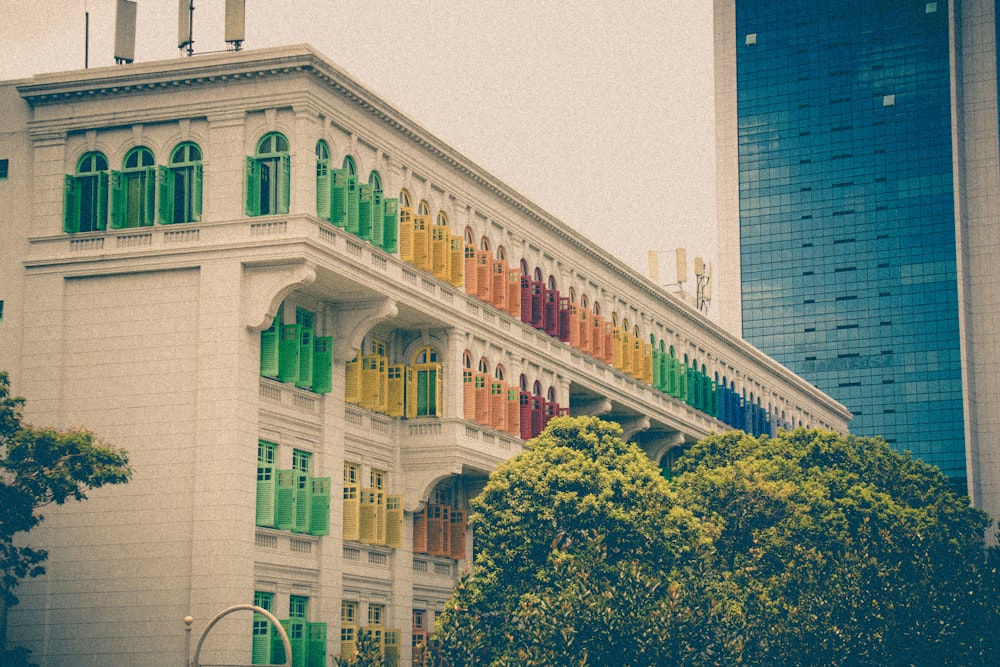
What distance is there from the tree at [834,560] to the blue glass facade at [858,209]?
9428 centimetres

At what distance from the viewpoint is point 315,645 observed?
2165 inches

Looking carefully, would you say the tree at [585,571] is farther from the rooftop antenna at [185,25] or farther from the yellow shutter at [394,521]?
the rooftop antenna at [185,25]

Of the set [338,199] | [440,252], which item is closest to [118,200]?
[338,199]

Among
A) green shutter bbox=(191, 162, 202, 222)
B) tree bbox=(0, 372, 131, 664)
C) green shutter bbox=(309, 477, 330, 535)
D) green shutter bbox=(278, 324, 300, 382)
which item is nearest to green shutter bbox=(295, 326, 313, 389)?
green shutter bbox=(278, 324, 300, 382)

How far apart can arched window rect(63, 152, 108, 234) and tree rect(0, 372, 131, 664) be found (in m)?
7.57

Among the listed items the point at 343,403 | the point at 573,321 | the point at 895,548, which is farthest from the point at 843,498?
the point at 343,403

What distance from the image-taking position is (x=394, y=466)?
2477 inches

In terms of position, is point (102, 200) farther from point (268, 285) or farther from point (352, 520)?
point (352, 520)

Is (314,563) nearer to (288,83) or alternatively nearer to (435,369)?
(435,369)

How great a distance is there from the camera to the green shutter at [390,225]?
2339 inches

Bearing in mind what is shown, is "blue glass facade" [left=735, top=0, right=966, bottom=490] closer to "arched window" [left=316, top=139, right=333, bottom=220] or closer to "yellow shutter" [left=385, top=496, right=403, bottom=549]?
"yellow shutter" [left=385, top=496, right=403, bottom=549]

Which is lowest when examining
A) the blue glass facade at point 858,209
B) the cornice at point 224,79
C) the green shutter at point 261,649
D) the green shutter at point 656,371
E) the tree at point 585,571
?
the green shutter at point 261,649

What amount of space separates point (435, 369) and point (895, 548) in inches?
801

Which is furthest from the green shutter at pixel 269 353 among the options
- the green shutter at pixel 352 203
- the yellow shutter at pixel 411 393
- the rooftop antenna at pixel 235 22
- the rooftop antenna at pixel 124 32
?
the rooftop antenna at pixel 124 32
